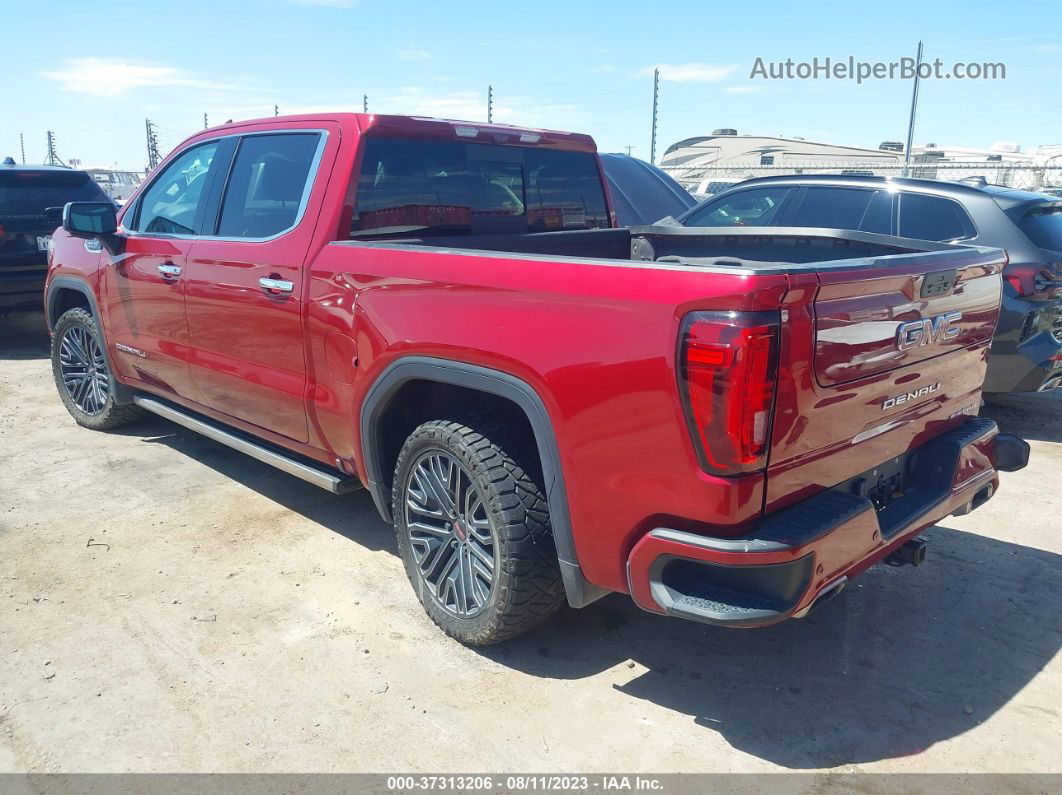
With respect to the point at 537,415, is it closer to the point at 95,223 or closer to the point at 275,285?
the point at 275,285

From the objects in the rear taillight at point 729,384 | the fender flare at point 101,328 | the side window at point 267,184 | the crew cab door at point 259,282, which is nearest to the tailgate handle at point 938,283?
the rear taillight at point 729,384

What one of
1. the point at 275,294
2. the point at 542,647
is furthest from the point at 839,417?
the point at 275,294

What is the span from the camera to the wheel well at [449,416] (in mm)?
3047

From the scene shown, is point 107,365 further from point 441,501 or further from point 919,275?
point 919,275

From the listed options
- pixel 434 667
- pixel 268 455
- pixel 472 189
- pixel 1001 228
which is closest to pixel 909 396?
pixel 434 667

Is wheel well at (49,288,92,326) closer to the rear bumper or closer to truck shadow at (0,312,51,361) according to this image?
truck shadow at (0,312,51,361)

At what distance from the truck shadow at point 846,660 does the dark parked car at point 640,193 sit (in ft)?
18.4

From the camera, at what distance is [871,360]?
257 centimetres

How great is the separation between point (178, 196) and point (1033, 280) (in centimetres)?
544

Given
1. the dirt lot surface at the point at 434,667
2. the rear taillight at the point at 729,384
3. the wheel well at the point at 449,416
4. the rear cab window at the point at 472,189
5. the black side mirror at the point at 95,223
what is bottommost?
the dirt lot surface at the point at 434,667

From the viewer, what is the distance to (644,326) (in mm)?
2373

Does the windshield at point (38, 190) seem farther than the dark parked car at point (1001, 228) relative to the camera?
Yes

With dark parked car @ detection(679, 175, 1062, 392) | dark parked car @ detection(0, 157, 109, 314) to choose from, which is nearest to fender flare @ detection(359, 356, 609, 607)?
dark parked car @ detection(679, 175, 1062, 392)

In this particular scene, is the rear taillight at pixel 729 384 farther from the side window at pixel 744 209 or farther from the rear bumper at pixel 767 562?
the side window at pixel 744 209
